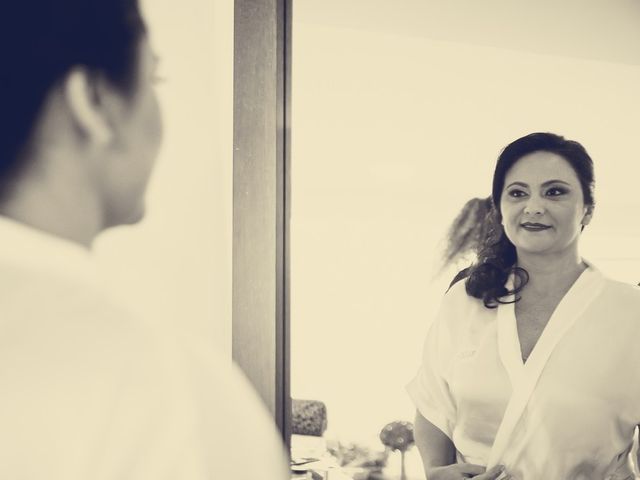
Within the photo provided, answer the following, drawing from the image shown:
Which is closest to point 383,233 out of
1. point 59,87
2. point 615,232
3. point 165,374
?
point 615,232

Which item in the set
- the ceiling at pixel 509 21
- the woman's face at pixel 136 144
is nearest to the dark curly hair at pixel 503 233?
the ceiling at pixel 509 21

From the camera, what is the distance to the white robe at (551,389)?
3.04ft

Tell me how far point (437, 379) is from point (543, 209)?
323 mm

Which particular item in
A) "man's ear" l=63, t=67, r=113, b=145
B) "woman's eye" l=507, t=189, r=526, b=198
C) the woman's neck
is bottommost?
the woman's neck

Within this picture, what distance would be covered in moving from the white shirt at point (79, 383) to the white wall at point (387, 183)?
67 cm

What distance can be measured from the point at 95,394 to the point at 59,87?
0.57 metres

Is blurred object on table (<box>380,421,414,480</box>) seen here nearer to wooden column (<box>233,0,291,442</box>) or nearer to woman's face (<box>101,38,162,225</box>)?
wooden column (<box>233,0,291,442</box>)

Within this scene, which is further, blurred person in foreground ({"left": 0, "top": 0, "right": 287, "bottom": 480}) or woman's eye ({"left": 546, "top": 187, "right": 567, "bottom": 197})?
woman's eye ({"left": 546, "top": 187, "right": 567, "bottom": 197})

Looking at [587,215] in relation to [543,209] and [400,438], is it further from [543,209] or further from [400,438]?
[400,438]

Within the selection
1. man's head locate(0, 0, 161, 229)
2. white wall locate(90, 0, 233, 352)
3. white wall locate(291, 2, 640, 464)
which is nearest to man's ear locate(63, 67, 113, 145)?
man's head locate(0, 0, 161, 229)

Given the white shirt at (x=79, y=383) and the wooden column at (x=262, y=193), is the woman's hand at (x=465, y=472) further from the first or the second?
the white shirt at (x=79, y=383)

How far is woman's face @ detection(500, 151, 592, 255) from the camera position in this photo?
99 cm

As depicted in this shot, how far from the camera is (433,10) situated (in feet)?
3.51

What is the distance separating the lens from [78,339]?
0.33 metres
